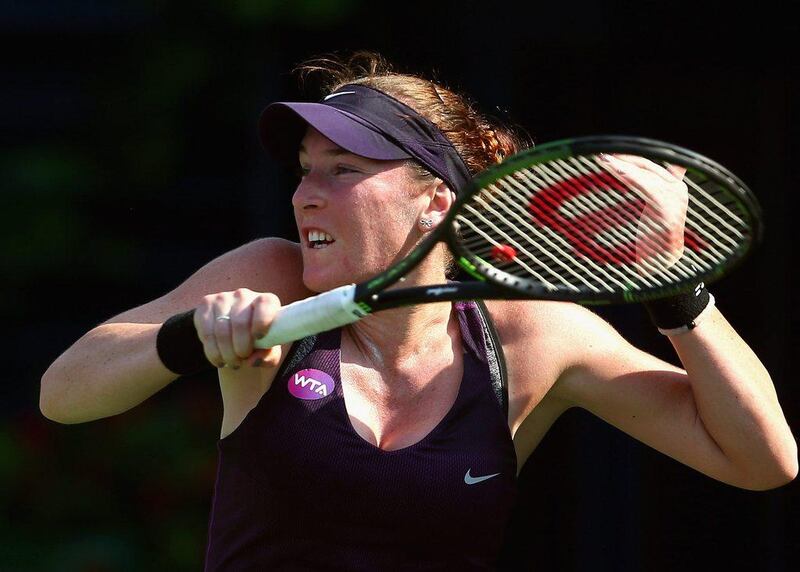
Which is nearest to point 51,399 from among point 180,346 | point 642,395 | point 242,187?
point 180,346

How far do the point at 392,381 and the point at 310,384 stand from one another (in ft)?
0.58

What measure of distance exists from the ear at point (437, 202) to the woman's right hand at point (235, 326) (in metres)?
0.56

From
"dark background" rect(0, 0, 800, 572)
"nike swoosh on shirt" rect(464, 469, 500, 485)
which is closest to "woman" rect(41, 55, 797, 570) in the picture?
"nike swoosh on shirt" rect(464, 469, 500, 485)

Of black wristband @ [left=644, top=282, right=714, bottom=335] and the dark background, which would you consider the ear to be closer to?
black wristband @ [left=644, top=282, right=714, bottom=335]

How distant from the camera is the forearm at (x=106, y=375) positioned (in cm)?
230

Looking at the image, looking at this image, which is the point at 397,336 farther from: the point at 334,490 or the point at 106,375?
the point at 106,375

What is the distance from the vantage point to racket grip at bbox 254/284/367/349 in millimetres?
2096

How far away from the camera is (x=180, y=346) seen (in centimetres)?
221

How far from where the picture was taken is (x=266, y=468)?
2408mm

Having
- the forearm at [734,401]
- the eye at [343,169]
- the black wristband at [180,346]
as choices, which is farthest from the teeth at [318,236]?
the forearm at [734,401]

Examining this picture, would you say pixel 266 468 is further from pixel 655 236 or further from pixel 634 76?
pixel 634 76

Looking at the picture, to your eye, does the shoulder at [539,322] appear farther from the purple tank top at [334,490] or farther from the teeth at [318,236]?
the teeth at [318,236]

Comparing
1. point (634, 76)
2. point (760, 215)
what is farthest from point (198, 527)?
point (760, 215)

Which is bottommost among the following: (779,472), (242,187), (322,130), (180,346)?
(242,187)
